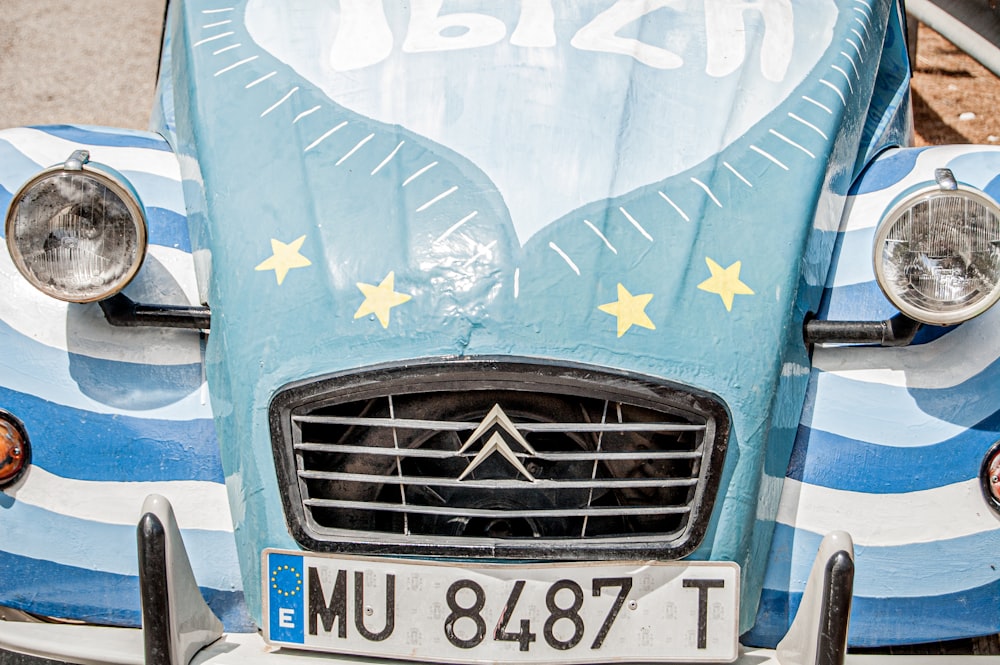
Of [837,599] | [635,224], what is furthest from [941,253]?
[837,599]

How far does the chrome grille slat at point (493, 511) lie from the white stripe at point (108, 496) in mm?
313

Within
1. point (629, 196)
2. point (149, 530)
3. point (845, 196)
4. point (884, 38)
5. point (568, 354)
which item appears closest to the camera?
point (149, 530)

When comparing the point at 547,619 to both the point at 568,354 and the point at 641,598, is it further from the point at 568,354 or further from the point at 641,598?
the point at 568,354

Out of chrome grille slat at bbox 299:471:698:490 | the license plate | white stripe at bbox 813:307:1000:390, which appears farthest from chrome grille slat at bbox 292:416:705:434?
white stripe at bbox 813:307:1000:390

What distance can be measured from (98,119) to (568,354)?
4955 millimetres

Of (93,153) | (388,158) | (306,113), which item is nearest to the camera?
(388,158)

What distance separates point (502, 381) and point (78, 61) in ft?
19.6

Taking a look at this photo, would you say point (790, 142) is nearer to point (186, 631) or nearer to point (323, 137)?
point (323, 137)

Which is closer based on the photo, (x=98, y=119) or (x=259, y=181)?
(x=259, y=181)

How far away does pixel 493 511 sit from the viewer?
7.52 feet

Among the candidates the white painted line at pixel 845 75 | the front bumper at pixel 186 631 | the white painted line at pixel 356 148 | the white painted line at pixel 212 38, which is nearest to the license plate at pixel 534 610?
the front bumper at pixel 186 631

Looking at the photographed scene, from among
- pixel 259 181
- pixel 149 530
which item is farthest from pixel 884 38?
pixel 149 530

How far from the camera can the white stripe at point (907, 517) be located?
243 centimetres

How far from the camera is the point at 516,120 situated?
262cm
